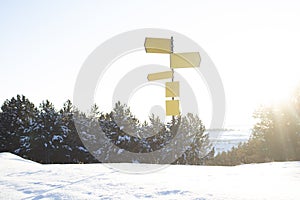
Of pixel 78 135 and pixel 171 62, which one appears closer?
pixel 171 62

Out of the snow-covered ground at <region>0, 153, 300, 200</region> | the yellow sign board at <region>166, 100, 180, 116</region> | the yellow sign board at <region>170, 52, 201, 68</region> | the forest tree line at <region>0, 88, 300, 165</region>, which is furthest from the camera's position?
the forest tree line at <region>0, 88, 300, 165</region>

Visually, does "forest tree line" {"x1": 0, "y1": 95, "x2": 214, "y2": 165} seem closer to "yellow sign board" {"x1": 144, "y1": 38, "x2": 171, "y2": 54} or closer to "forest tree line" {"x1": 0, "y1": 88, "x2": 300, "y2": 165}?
"forest tree line" {"x1": 0, "y1": 88, "x2": 300, "y2": 165}

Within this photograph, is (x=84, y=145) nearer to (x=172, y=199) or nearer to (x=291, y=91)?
(x=291, y=91)

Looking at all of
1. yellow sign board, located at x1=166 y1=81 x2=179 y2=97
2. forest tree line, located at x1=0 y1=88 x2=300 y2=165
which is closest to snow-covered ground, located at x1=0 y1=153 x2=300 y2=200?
yellow sign board, located at x1=166 y1=81 x2=179 y2=97

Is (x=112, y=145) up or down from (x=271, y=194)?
up

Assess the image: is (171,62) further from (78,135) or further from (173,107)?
(78,135)

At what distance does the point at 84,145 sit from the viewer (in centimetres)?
3244

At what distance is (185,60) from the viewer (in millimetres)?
8070

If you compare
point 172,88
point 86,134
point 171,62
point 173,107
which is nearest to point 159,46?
point 171,62

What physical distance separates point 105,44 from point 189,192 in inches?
183

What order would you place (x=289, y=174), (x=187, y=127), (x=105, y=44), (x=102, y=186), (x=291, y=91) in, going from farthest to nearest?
1. (x=187, y=127)
2. (x=291, y=91)
3. (x=105, y=44)
4. (x=289, y=174)
5. (x=102, y=186)

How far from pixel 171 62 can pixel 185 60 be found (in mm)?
400

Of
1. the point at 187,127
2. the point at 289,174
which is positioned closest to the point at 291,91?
the point at 187,127

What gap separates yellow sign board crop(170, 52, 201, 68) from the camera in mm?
7977
